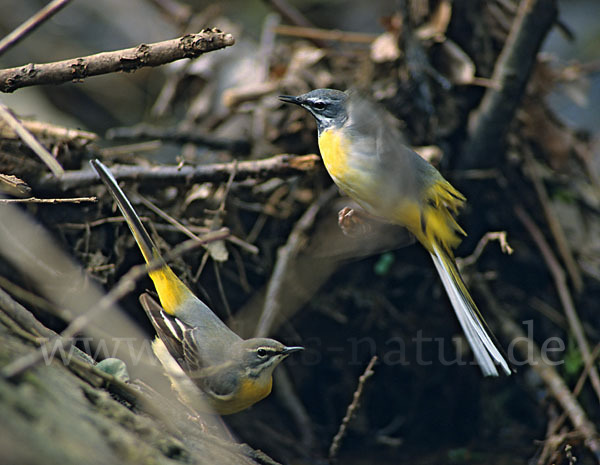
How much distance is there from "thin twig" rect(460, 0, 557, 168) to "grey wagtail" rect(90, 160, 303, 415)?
220 cm

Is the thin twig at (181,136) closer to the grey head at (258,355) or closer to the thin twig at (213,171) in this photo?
the thin twig at (213,171)

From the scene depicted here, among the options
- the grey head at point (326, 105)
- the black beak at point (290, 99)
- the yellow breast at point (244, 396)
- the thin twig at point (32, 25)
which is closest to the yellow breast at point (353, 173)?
the grey head at point (326, 105)

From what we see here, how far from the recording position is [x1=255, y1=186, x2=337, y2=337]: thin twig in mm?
3746

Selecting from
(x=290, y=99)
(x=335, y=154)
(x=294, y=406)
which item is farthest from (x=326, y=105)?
(x=294, y=406)

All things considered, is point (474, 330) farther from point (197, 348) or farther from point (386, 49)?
point (386, 49)

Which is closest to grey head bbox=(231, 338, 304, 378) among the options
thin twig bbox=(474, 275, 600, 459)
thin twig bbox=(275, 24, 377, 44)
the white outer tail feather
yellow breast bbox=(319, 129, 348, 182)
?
the white outer tail feather

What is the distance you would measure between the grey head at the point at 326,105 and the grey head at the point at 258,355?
49.4 inches

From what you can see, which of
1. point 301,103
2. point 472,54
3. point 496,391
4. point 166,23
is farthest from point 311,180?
point 166,23

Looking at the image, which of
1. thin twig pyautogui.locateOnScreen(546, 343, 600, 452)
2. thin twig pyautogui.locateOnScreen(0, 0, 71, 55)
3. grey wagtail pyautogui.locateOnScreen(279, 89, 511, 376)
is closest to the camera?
thin twig pyautogui.locateOnScreen(0, 0, 71, 55)

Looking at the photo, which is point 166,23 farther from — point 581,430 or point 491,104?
point 581,430

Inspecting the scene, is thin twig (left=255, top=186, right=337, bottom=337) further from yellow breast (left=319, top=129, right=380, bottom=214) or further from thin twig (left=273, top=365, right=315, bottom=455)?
yellow breast (left=319, top=129, right=380, bottom=214)

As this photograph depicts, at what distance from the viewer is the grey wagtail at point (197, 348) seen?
3.12m

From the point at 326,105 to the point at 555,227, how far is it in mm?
2217

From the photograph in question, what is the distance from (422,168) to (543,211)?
1759 mm
